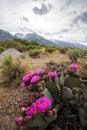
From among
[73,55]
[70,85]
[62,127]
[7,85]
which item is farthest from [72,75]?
[73,55]

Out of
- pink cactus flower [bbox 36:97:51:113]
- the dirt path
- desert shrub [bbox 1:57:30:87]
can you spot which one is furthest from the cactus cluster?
the dirt path

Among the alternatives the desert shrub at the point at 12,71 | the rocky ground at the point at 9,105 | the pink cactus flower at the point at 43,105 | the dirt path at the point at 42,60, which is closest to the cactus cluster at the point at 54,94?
the pink cactus flower at the point at 43,105

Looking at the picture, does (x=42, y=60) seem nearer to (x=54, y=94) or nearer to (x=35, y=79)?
(x=35, y=79)

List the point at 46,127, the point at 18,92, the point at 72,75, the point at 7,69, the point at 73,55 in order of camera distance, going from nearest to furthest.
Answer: the point at 46,127
the point at 72,75
the point at 18,92
the point at 7,69
the point at 73,55

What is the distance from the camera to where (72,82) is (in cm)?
479

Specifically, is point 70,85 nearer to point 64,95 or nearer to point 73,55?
point 64,95

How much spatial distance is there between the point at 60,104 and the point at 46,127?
0.53 m

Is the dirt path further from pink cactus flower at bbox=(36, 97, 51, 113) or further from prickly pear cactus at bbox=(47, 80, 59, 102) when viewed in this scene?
pink cactus flower at bbox=(36, 97, 51, 113)

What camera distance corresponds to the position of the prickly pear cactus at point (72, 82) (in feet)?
15.7

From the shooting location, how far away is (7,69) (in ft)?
24.5

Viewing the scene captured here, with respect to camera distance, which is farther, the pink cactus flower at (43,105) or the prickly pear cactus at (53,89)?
the prickly pear cactus at (53,89)

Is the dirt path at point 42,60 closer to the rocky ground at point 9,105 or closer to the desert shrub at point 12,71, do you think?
the desert shrub at point 12,71

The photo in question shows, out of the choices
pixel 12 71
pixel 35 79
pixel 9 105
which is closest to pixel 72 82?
pixel 35 79

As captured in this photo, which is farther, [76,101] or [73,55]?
[73,55]
